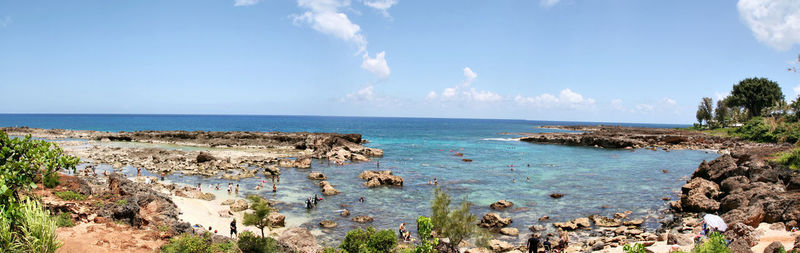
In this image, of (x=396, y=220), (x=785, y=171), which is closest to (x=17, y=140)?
(x=396, y=220)

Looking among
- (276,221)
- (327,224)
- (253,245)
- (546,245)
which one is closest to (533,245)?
(546,245)

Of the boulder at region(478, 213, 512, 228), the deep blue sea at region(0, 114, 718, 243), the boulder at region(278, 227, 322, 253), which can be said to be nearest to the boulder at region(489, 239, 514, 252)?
the deep blue sea at region(0, 114, 718, 243)

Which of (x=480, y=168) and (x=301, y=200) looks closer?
(x=301, y=200)

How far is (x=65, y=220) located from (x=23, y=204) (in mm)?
6160

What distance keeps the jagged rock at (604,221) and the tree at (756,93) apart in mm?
109928

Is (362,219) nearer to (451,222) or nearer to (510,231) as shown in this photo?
(451,222)

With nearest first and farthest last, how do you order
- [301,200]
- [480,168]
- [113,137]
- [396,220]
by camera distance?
1. [396,220]
2. [301,200]
3. [480,168]
4. [113,137]

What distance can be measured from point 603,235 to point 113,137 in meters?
109

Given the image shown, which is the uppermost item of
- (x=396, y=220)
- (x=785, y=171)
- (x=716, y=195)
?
(x=785, y=171)

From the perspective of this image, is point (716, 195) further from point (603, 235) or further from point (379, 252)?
point (379, 252)

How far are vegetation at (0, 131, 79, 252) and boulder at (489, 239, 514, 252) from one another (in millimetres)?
21138

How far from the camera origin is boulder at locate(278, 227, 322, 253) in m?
20.3

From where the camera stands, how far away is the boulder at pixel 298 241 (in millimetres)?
20266

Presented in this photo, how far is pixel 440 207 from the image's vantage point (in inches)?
870
